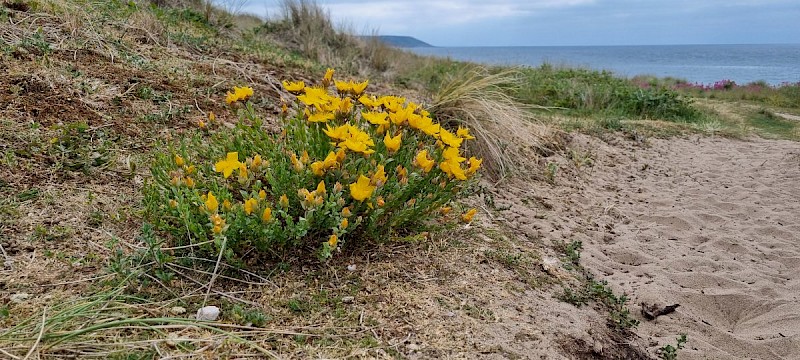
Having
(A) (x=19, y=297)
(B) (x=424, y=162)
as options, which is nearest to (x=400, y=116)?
(B) (x=424, y=162)

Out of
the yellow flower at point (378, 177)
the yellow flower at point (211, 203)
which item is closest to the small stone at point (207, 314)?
the yellow flower at point (211, 203)

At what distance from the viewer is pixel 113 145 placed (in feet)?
9.89

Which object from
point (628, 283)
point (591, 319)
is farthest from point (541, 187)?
point (591, 319)

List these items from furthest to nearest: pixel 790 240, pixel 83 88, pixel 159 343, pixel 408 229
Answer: pixel 790 240 < pixel 83 88 < pixel 408 229 < pixel 159 343

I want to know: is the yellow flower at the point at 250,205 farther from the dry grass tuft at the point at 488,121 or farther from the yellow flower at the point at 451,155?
the dry grass tuft at the point at 488,121

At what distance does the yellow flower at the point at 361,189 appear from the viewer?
2.17 metres

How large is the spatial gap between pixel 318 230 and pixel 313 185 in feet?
0.65

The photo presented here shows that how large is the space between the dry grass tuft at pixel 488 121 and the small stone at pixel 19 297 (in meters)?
3.30

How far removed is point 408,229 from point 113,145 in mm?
1712

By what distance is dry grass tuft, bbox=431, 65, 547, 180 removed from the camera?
4.57 m

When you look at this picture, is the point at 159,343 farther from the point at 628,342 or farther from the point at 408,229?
the point at 628,342

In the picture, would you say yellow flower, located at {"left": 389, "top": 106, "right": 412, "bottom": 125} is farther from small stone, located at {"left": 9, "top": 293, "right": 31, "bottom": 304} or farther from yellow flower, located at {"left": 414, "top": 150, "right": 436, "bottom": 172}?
small stone, located at {"left": 9, "top": 293, "right": 31, "bottom": 304}

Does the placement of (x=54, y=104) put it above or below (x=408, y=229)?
above

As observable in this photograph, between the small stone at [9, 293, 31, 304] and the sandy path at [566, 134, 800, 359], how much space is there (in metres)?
2.52
